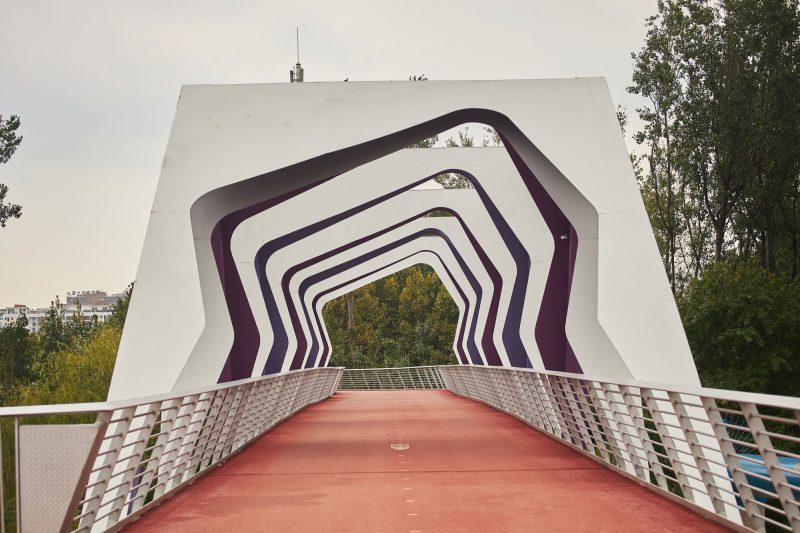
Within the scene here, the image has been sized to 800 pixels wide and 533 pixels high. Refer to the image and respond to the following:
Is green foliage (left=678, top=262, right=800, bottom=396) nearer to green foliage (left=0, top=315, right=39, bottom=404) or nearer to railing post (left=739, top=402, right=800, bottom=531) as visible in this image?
railing post (left=739, top=402, right=800, bottom=531)

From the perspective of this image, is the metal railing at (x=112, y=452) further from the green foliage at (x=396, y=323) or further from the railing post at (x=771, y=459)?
the green foliage at (x=396, y=323)

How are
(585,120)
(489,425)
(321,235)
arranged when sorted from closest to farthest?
(585,120) < (489,425) < (321,235)

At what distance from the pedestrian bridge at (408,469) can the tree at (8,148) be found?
21.7 metres

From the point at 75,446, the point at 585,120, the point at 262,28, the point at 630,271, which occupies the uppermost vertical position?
the point at 262,28

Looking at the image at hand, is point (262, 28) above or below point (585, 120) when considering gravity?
above

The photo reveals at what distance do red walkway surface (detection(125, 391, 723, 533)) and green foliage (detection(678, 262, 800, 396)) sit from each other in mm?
18239

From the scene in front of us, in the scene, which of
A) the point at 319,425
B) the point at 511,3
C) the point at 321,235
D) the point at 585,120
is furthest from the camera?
the point at 321,235

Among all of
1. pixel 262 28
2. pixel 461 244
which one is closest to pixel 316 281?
pixel 461 244

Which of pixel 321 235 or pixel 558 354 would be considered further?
pixel 321 235

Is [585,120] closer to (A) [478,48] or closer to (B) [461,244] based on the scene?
(B) [461,244]

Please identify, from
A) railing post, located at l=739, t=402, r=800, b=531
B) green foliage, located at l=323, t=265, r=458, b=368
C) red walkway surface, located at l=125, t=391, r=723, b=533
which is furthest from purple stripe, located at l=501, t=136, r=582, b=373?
green foliage, located at l=323, t=265, r=458, b=368

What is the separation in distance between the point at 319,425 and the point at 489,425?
10.5 ft

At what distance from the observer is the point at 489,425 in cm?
1681

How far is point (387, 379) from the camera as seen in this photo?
53438mm
